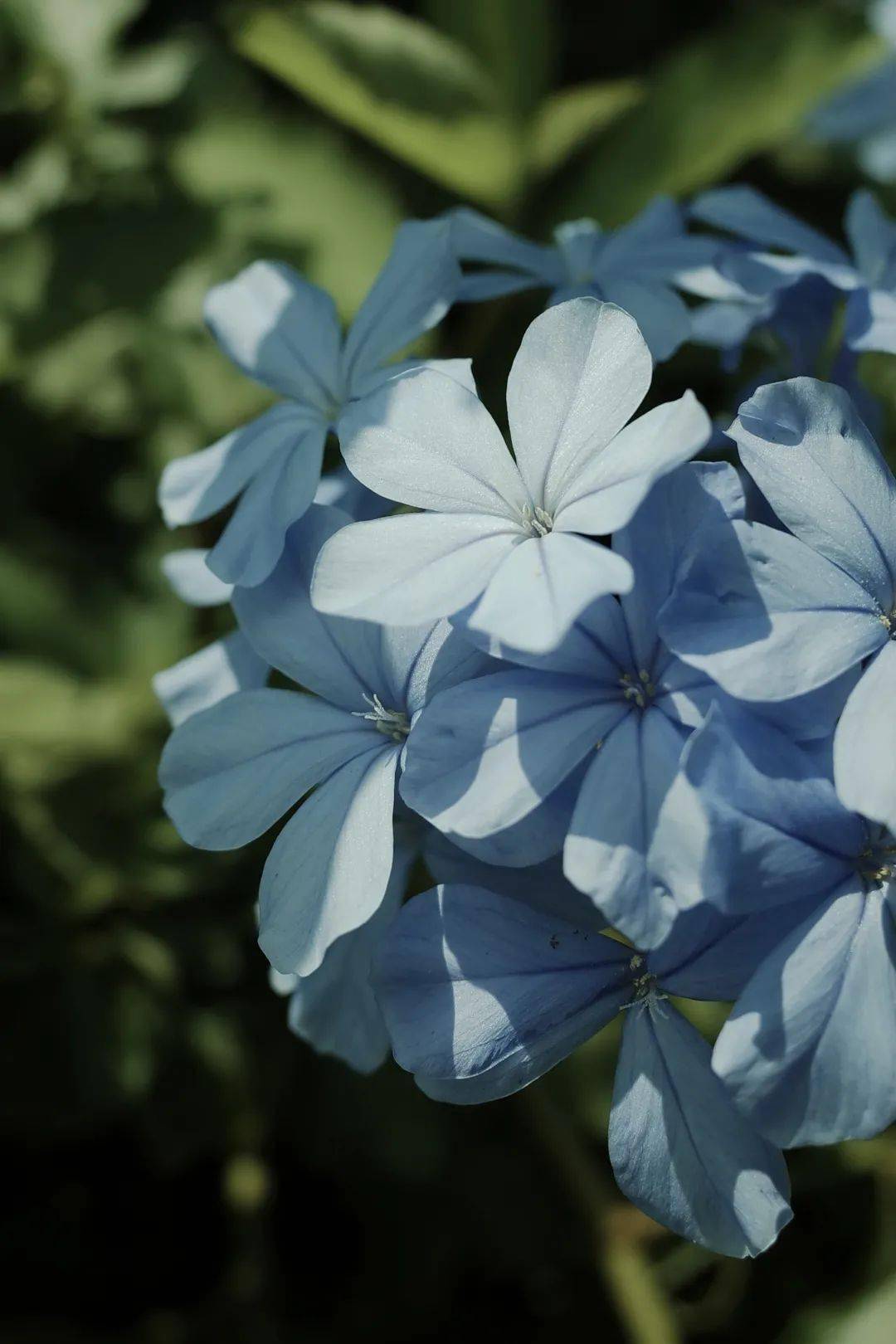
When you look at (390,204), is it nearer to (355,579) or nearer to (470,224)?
(470,224)

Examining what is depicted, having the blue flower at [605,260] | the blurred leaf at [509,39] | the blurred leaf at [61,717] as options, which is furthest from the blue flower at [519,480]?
the blurred leaf at [509,39]

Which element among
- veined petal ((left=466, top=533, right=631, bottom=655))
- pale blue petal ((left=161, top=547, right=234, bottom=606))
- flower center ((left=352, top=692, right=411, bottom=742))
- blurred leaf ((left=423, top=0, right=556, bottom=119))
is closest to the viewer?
veined petal ((left=466, top=533, right=631, bottom=655))

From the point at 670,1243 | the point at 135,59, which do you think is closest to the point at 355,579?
the point at 670,1243

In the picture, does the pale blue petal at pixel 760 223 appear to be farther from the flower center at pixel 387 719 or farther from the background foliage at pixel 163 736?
the flower center at pixel 387 719

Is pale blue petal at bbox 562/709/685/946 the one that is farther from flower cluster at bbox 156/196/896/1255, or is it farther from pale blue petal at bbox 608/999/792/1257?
pale blue petal at bbox 608/999/792/1257

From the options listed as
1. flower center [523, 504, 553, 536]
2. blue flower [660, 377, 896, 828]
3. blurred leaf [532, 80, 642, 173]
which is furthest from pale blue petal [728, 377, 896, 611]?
blurred leaf [532, 80, 642, 173]

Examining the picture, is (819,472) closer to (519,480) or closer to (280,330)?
(519,480)

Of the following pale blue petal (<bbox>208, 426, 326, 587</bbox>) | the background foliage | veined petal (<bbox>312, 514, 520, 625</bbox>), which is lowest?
the background foliage
